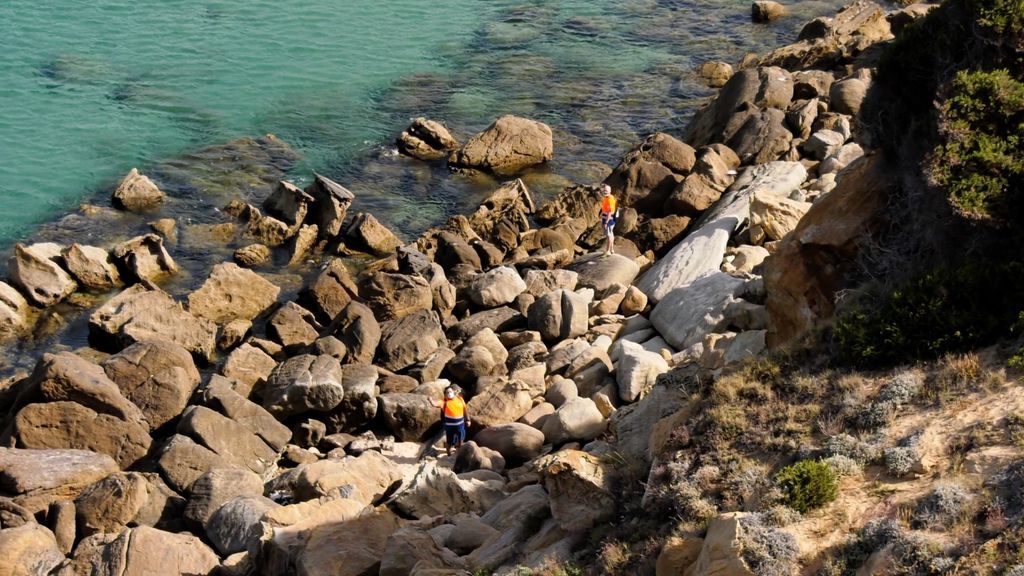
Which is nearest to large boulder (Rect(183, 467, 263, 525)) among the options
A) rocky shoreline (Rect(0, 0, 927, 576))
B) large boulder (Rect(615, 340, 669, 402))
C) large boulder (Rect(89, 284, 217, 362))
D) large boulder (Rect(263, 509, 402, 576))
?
rocky shoreline (Rect(0, 0, 927, 576))

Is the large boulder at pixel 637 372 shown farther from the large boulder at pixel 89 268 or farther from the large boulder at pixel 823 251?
the large boulder at pixel 89 268

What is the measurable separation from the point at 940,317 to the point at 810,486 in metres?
3.96

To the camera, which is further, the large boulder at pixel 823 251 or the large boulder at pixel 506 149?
the large boulder at pixel 506 149

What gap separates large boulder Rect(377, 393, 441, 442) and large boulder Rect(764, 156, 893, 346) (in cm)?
847

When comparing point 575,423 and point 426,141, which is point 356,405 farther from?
point 426,141

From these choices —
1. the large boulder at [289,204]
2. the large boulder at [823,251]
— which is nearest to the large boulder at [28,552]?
the large boulder at [823,251]

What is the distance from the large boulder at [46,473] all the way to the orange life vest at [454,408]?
7.30 metres

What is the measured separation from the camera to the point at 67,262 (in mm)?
31828

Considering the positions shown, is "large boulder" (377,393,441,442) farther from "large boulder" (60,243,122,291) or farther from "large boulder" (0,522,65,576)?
"large boulder" (60,243,122,291)

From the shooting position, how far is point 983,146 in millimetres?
16531

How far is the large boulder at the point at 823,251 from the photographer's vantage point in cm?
1908

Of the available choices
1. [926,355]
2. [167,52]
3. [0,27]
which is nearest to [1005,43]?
[926,355]

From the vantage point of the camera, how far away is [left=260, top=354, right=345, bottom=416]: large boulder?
25188 millimetres

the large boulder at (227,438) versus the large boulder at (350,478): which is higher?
the large boulder at (350,478)
